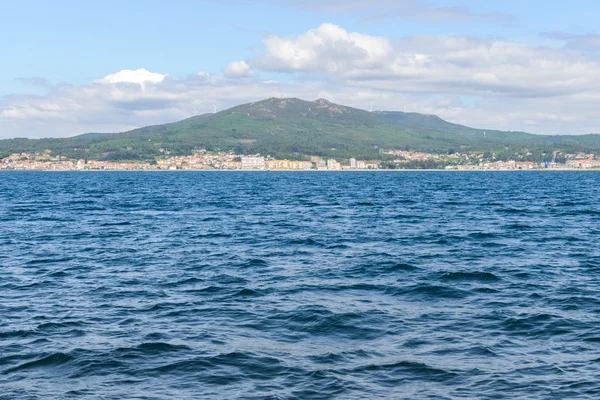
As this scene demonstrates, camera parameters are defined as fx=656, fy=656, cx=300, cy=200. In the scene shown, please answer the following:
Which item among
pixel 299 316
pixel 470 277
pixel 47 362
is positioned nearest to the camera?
pixel 47 362

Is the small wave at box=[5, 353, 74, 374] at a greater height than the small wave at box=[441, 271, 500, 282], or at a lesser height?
greater

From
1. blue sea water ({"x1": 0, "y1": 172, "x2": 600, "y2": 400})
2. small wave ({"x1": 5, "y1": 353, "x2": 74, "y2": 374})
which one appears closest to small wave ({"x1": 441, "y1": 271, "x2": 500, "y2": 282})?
blue sea water ({"x1": 0, "y1": 172, "x2": 600, "y2": 400})

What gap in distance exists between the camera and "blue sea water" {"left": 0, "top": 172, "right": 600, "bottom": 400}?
19672 millimetres

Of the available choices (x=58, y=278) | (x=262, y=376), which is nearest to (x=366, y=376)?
(x=262, y=376)

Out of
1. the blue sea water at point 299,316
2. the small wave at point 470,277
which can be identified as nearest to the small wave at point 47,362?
the blue sea water at point 299,316

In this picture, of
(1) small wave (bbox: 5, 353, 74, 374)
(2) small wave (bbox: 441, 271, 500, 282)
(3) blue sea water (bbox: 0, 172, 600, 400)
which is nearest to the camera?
(3) blue sea water (bbox: 0, 172, 600, 400)

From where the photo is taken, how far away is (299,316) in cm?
2725

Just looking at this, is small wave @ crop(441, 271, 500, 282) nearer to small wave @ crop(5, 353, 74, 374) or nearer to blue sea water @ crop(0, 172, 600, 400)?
blue sea water @ crop(0, 172, 600, 400)

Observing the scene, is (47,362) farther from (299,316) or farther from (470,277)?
(470,277)

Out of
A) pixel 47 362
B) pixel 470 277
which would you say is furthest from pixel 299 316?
pixel 470 277

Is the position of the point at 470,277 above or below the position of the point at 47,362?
below

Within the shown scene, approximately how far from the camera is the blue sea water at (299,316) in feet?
64.5

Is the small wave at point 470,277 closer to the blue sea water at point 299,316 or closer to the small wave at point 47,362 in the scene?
the blue sea water at point 299,316

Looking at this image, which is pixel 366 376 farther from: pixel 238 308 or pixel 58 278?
pixel 58 278
